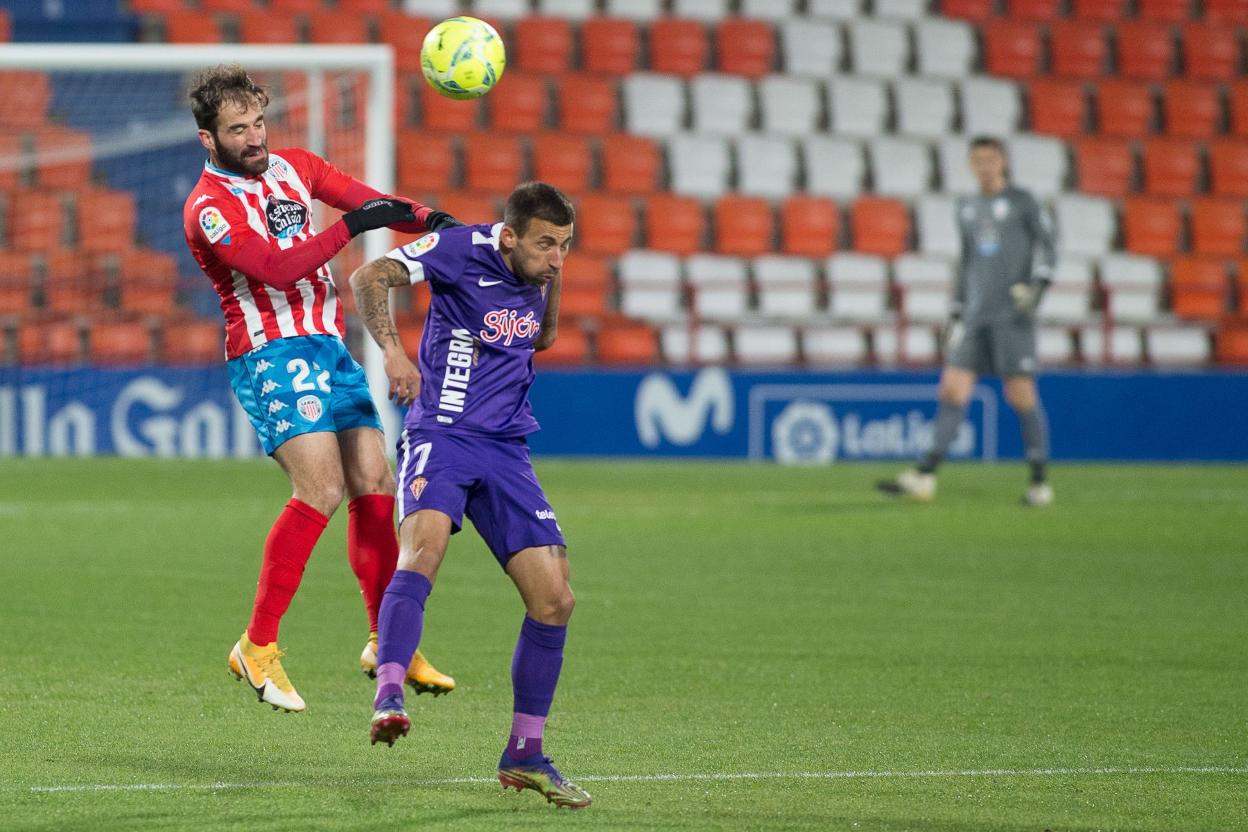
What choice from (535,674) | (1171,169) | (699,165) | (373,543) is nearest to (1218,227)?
(1171,169)

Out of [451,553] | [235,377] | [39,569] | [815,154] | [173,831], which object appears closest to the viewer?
[173,831]

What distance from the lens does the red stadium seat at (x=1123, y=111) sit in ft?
76.7

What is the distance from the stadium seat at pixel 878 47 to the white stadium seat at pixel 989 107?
2.83 feet

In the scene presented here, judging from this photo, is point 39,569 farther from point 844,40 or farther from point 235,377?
point 844,40

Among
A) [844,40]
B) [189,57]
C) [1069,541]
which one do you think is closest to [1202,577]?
[1069,541]

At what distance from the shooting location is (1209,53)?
2403 cm

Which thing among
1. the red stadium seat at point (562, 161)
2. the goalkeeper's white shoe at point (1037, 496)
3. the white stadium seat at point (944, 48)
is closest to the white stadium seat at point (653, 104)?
the red stadium seat at point (562, 161)

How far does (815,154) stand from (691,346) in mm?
4126

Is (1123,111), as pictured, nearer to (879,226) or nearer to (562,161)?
(879,226)

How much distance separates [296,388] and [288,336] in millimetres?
186

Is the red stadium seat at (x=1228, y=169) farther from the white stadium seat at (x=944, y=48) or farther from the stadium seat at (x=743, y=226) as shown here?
the stadium seat at (x=743, y=226)

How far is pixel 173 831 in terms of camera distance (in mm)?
4406

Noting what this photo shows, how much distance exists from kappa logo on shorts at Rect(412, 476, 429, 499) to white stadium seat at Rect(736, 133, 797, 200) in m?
17.0

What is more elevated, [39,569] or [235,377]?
[235,377]
